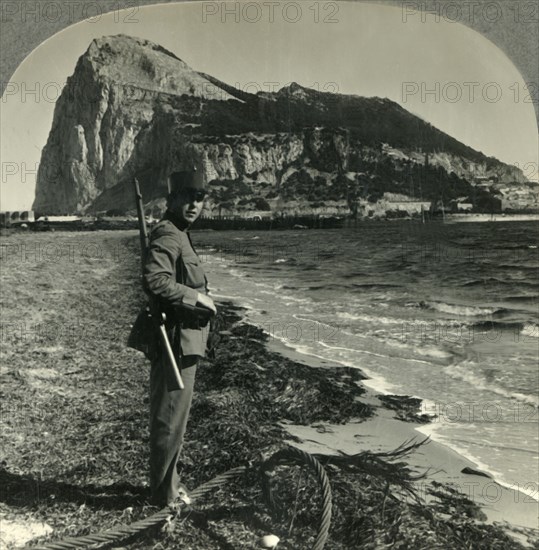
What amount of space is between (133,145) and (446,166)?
160cm

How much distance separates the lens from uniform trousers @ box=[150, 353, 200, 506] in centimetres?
238

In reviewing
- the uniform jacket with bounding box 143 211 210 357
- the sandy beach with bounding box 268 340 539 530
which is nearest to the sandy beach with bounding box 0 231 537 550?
the sandy beach with bounding box 268 340 539 530

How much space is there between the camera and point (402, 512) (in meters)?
2.55

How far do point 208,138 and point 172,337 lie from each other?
983mm

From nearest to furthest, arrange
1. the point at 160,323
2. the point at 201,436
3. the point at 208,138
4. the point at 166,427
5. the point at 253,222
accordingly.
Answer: the point at 160,323 < the point at 166,427 < the point at 201,436 < the point at 208,138 < the point at 253,222

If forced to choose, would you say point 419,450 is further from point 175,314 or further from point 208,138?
point 208,138

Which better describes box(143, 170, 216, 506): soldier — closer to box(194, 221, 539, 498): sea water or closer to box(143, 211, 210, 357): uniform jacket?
box(143, 211, 210, 357): uniform jacket

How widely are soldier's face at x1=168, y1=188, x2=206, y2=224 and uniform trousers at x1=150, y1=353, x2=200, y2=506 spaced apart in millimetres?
564

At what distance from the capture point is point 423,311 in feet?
9.84

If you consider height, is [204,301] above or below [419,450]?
above

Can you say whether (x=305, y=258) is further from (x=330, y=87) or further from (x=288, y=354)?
(x=330, y=87)

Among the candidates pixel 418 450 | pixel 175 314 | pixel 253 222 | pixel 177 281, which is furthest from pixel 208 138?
pixel 418 450

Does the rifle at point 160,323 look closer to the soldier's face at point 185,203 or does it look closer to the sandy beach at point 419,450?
the soldier's face at point 185,203

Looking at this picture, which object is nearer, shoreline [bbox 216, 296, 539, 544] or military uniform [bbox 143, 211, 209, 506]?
military uniform [bbox 143, 211, 209, 506]
